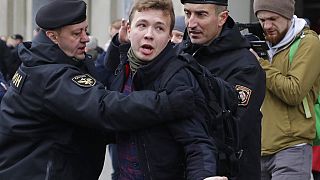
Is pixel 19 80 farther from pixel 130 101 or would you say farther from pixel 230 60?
pixel 230 60

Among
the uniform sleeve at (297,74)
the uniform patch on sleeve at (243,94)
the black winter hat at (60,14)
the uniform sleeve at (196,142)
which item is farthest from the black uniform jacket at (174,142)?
the uniform sleeve at (297,74)

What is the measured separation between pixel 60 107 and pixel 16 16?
16.6 m

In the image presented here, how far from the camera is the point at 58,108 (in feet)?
9.79

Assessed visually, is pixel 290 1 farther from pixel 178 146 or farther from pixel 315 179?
pixel 178 146

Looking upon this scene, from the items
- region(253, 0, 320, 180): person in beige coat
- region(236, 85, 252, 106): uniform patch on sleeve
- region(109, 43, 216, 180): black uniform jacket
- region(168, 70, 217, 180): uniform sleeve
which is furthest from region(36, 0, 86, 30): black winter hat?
region(253, 0, 320, 180): person in beige coat

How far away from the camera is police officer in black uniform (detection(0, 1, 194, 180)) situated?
293 centimetres

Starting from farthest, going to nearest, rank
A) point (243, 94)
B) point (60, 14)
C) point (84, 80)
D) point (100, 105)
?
1. point (243, 94)
2. point (60, 14)
3. point (84, 80)
4. point (100, 105)

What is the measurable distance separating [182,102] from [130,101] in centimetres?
22

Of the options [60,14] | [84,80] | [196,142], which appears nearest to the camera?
[196,142]

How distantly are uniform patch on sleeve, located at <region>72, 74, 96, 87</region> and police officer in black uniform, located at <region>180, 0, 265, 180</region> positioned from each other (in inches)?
29.8

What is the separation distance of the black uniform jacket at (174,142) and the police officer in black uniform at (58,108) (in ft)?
0.29

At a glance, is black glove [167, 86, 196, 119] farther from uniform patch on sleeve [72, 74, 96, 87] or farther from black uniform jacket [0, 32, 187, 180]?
uniform patch on sleeve [72, 74, 96, 87]

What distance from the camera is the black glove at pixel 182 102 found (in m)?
2.80

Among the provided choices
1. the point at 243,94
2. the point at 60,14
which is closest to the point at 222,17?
the point at 243,94
